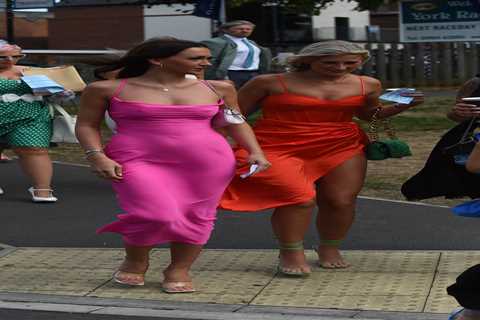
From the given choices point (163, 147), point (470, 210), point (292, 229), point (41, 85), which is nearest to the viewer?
point (470, 210)

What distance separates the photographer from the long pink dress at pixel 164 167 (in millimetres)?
6477

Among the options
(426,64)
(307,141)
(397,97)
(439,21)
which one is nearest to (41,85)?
(307,141)

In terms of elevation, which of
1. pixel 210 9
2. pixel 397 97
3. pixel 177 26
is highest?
pixel 397 97

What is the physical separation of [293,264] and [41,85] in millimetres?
3774

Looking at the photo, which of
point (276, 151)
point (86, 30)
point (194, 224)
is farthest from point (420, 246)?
point (86, 30)

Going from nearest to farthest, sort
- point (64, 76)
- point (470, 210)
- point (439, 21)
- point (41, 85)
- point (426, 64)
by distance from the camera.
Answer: point (470, 210)
point (41, 85)
point (64, 76)
point (439, 21)
point (426, 64)

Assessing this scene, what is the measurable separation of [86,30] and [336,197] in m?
28.0

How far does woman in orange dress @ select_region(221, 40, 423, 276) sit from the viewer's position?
698 centimetres

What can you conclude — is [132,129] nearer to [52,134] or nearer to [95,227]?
[95,227]

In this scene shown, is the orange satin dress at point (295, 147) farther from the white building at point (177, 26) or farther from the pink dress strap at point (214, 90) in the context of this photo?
the white building at point (177, 26)

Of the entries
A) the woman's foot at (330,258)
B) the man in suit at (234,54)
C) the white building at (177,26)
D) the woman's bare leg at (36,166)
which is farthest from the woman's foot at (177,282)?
the white building at (177,26)

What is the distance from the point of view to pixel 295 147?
7.09 m

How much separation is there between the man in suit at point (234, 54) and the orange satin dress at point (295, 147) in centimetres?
520

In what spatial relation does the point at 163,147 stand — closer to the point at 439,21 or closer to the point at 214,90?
the point at 214,90
